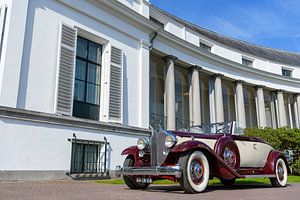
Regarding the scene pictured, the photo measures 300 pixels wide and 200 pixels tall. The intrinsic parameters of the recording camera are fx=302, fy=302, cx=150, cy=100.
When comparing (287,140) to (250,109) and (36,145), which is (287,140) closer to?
(250,109)

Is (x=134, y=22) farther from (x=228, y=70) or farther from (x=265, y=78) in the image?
(x=265, y=78)

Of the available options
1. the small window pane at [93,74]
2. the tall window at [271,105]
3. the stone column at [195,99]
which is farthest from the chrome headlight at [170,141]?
the tall window at [271,105]

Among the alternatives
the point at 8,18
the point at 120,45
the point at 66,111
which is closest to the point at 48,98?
the point at 66,111

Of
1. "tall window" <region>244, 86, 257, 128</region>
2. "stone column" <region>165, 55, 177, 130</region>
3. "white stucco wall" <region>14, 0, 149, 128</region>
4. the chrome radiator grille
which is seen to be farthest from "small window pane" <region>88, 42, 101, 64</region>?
"tall window" <region>244, 86, 257, 128</region>

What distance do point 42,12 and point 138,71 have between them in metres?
5.64

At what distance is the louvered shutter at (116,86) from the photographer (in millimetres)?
13406

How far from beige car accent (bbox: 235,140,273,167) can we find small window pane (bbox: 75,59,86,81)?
305 inches

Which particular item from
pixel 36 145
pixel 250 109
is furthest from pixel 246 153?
pixel 250 109

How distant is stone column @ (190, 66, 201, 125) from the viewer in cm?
1933

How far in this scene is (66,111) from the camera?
37.3 feet

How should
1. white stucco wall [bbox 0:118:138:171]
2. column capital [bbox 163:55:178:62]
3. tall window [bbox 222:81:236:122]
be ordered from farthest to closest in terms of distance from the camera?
1. tall window [bbox 222:81:236:122]
2. column capital [bbox 163:55:178:62]
3. white stucco wall [bbox 0:118:138:171]

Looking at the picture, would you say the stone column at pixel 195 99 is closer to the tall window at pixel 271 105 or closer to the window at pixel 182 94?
the window at pixel 182 94

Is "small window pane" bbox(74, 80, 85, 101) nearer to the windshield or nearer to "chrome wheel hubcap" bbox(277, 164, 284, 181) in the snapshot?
the windshield

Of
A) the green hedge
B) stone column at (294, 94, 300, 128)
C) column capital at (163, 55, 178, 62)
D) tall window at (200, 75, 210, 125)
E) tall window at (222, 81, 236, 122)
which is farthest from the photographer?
stone column at (294, 94, 300, 128)
